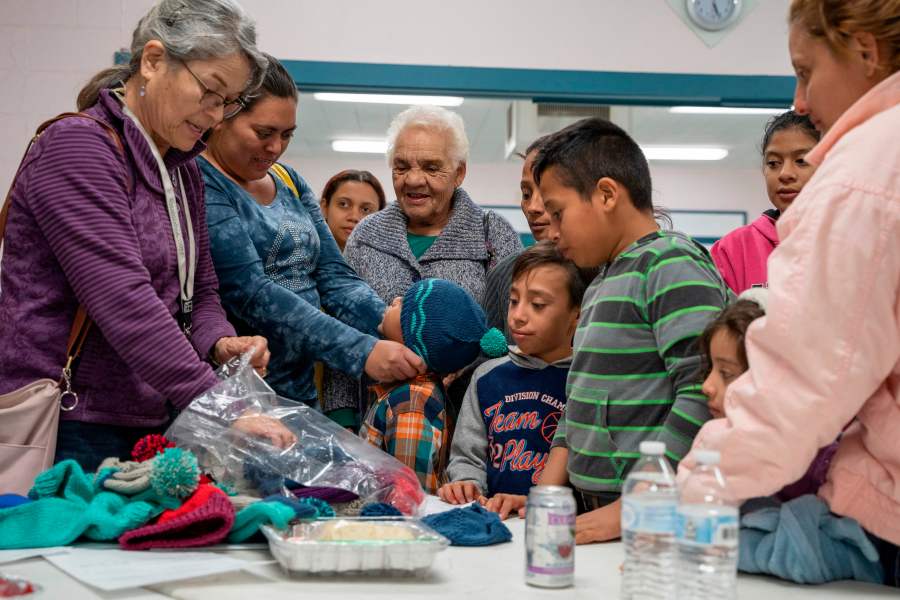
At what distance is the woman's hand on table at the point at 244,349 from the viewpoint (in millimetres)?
→ 1768

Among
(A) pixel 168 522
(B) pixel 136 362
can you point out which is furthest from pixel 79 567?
(B) pixel 136 362

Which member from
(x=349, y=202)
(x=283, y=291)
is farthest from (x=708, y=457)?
(x=349, y=202)

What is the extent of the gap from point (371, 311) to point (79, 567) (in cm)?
117

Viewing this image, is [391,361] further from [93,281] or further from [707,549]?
[707,549]

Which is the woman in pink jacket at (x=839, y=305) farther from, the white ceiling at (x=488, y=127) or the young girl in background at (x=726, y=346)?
the white ceiling at (x=488, y=127)

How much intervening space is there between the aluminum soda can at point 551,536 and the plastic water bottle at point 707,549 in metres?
0.17

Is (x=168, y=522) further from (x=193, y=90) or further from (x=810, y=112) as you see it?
(x=810, y=112)

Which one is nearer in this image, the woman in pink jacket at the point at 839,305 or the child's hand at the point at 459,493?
the woman in pink jacket at the point at 839,305

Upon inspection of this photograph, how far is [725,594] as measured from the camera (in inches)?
38.8

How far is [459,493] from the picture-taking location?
197 centimetres

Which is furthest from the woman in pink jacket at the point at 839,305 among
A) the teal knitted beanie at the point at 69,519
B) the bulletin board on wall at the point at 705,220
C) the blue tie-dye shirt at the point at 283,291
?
the bulletin board on wall at the point at 705,220

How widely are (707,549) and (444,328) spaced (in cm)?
120

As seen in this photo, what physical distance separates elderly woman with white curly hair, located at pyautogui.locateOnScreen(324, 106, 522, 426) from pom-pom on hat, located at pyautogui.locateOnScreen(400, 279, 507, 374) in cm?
30

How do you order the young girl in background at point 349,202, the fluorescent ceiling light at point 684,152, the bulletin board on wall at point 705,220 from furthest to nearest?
the bulletin board on wall at point 705,220 → the fluorescent ceiling light at point 684,152 → the young girl in background at point 349,202
